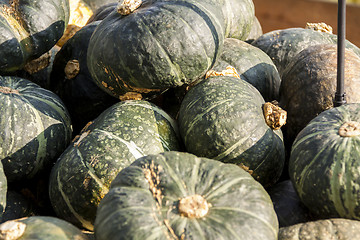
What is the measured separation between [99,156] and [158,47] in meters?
0.60

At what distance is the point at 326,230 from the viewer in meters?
1.77

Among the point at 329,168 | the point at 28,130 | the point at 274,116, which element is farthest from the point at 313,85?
the point at 28,130

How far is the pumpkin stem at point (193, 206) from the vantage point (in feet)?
5.24

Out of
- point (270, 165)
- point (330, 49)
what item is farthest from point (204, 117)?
point (330, 49)

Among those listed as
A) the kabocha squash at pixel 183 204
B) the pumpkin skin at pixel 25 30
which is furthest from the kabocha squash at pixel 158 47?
the kabocha squash at pixel 183 204

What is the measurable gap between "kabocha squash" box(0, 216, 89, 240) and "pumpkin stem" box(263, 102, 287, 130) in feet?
3.42

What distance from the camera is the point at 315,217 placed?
206 cm

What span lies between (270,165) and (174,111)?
2.28 ft

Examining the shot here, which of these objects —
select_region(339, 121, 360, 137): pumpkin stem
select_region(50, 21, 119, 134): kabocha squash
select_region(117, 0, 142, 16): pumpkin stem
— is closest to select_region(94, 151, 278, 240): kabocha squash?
select_region(339, 121, 360, 137): pumpkin stem

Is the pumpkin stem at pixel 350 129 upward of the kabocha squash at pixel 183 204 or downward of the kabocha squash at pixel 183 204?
upward

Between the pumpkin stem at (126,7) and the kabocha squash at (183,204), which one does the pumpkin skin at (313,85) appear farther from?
the pumpkin stem at (126,7)

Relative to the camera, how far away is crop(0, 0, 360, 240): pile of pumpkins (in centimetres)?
167

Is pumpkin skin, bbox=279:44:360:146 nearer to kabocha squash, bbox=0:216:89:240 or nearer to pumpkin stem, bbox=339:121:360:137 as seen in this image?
pumpkin stem, bbox=339:121:360:137

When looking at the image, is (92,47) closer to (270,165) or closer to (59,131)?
(59,131)
